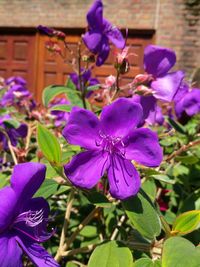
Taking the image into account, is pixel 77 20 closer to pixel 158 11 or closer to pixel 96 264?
pixel 158 11

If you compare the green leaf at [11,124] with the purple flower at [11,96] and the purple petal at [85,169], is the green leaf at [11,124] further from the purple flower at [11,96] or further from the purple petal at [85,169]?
the purple flower at [11,96]

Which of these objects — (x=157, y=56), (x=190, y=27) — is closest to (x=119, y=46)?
(x=157, y=56)

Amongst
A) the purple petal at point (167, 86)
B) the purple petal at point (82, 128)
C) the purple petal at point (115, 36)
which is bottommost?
the purple petal at point (82, 128)

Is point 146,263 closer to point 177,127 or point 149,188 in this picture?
point 149,188

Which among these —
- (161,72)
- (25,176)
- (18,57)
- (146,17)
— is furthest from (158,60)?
(18,57)

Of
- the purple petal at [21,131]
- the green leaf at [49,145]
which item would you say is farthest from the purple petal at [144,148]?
the purple petal at [21,131]

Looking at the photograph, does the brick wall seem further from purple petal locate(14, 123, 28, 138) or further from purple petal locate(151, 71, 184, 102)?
purple petal locate(151, 71, 184, 102)
